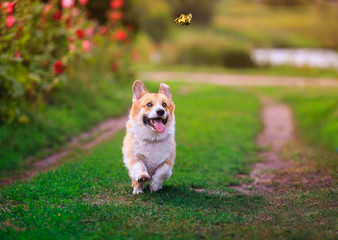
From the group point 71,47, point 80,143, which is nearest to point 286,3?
point 71,47

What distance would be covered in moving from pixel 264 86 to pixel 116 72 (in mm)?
7194

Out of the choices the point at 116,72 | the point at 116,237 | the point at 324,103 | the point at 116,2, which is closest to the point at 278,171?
the point at 116,237

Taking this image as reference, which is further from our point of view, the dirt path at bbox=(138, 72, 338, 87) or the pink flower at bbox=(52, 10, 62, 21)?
the dirt path at bbox=(138, 72, 338, 87)

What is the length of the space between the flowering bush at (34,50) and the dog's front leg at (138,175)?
3989 millimetres

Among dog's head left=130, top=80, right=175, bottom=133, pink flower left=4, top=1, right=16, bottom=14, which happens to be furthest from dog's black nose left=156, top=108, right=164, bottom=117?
pink flower left=4, top=1, right=16, bottom=14

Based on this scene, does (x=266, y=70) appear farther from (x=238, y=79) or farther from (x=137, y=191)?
(x=137, y=191)

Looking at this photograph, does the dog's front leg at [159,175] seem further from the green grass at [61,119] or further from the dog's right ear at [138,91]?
the green grass at [61,119]

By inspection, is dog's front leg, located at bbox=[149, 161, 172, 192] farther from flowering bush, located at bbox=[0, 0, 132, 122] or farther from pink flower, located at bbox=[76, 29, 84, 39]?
pink flower, located at bbox=[76, 29, 84, 39]

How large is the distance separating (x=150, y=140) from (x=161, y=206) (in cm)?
102

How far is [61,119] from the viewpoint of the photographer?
12.0 meters

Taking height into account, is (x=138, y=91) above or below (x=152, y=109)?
above

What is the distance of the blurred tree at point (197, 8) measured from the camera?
44.3m

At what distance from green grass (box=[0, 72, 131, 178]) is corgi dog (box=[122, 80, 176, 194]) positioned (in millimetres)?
3161

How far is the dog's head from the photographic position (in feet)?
20.8
